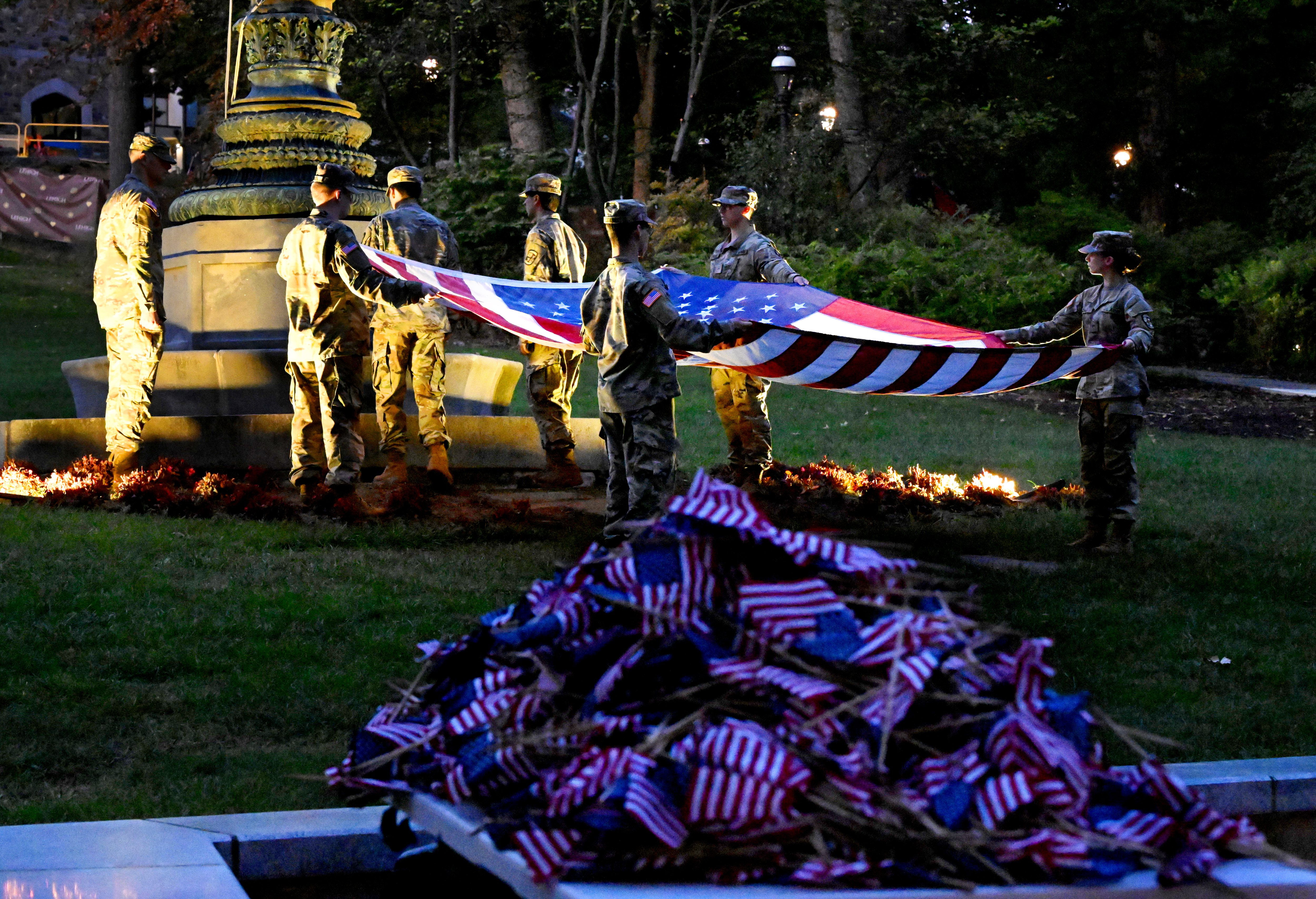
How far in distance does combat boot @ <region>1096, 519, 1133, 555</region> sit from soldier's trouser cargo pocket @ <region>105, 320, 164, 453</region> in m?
6.20

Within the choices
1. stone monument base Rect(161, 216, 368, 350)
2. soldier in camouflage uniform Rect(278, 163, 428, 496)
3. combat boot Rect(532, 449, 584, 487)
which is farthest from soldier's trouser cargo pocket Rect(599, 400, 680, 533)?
stone monument base Rect(161, 216, 368, 350)

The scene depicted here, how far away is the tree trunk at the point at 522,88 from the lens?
26.1m

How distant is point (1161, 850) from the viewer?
90.5 inches

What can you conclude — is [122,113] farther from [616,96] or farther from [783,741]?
[783,741]

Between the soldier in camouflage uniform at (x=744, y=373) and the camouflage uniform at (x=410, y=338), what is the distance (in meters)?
1.89

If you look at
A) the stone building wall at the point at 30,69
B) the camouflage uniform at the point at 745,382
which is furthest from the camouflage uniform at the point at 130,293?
the stone building wall at the point at 30,69

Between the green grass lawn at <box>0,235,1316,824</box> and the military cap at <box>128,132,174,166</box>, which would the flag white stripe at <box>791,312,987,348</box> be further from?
the military cap at <box>128,132,174,166</box>

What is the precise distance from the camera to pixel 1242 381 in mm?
20391

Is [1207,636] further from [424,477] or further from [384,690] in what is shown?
[424,477]

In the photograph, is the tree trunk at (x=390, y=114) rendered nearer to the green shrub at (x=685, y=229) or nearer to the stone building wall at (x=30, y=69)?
the green shrub at (x=685, y=229)

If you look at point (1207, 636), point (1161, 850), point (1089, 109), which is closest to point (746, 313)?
point (1207, 636)

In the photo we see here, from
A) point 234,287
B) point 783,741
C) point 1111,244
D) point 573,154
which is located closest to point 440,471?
point 234,287

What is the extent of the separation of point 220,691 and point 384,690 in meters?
0.61

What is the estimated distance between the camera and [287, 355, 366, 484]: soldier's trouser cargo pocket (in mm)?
9086
